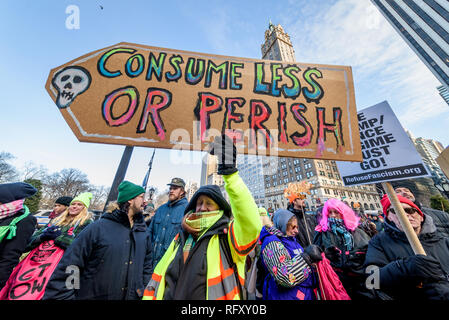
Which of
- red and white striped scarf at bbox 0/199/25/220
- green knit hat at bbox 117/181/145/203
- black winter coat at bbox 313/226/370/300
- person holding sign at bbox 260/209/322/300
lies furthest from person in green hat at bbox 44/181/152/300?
black winter coat at bbox 313/226/370/300

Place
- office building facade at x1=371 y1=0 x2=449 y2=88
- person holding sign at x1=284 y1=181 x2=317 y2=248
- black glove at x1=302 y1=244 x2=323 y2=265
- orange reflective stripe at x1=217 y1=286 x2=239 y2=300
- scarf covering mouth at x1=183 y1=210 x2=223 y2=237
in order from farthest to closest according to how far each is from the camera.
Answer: office building facade at x1=371 y1=0 x2=449 y2=88
person holding sign at x1=284 y1=181 x2=317 y2=248
black glove at x1=302 y1=244 x2=323 y2=265
scarf covering mouth at x1=183 y1=210 x2=223 y2=237
orange reflective stripe at x1=217 y1=286 x2=239 y2=300

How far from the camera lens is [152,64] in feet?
7.87

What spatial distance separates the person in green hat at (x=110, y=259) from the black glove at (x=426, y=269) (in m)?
2.60

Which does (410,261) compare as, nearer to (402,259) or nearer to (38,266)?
(402,259)

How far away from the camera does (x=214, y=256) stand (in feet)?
4.04

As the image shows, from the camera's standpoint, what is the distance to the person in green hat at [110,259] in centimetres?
160

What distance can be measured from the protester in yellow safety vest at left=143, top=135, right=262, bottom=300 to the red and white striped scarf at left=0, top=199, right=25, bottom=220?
7.30ft

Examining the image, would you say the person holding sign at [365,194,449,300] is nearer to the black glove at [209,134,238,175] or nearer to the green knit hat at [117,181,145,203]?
the black glove at [209,134,238,175]

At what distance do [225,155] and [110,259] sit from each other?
5.52 feet

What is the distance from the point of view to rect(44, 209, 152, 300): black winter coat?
1594mm

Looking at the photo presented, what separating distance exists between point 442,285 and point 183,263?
218 cm

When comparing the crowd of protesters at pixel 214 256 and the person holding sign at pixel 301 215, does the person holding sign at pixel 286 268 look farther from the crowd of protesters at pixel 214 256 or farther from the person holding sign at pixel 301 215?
the person holding sign at pixel 301 215
